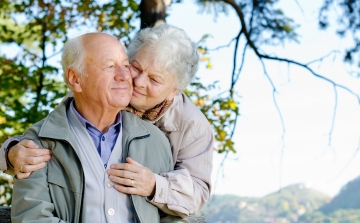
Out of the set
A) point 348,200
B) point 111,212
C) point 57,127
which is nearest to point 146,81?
point 57,127

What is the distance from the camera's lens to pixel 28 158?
213cm

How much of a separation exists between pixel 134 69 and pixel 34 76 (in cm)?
347

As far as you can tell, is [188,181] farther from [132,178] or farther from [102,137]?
[102,137]

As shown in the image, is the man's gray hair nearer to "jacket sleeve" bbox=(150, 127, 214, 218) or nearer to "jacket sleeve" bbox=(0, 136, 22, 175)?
"jacket sleeve" bbox=(0, 136, 22, 175)

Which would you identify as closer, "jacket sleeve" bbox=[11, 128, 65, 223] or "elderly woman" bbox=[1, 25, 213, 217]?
"jacket sleeve" bbox=[11, 128, 65, 223]

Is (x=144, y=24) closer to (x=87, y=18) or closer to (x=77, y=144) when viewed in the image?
(x=87, y=18)

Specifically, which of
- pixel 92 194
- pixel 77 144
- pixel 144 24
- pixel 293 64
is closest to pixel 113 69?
pixel 77 144

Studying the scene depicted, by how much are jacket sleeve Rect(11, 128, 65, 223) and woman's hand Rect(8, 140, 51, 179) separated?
2 cm

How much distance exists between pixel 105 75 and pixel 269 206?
22655 mm

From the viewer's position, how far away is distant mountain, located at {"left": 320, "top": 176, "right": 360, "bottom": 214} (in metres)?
25.3

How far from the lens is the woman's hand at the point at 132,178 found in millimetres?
2182

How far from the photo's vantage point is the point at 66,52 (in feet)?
7.50

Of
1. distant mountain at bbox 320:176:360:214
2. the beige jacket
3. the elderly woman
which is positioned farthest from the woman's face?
distant mountain at bbox 320:176:360:214

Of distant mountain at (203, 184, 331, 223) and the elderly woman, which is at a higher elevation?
the elderly woman
